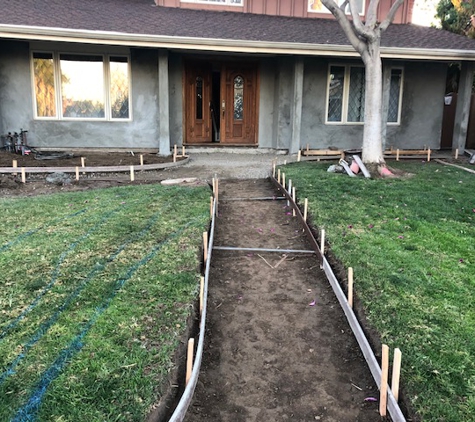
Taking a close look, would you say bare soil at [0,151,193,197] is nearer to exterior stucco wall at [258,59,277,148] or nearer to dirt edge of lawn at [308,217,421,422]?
exterior stucco wall at [258,59,277,148]

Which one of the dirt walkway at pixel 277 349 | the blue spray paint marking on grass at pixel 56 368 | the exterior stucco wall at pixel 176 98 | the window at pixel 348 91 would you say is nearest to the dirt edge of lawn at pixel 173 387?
the dirt walkway at pixel 277 349

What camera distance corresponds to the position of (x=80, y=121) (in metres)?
12.0

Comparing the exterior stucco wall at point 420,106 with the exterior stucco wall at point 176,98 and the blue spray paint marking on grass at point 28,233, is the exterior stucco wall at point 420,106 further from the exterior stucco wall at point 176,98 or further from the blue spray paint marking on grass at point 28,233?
the blue spray paint marking on grass at point 28,233

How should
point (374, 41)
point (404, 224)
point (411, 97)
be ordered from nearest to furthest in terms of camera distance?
point (404, 224), point (374, 41), point (411, 97)

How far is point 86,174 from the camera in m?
9.41

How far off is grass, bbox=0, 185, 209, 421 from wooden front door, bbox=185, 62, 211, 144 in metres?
7.28

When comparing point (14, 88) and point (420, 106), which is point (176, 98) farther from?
point (420, 106)

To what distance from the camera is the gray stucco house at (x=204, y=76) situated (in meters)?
11.2

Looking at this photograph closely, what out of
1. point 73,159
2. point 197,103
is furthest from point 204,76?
point 73,159

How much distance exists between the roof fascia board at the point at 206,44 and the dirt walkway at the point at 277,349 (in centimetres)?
698

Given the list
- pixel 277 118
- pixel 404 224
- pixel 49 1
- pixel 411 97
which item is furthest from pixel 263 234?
pixel 49 1

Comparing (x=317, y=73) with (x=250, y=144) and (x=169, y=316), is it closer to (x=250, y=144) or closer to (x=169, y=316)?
(x=250, y=144)

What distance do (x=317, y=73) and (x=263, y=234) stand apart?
833cm

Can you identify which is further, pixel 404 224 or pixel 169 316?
pixel 404 224
